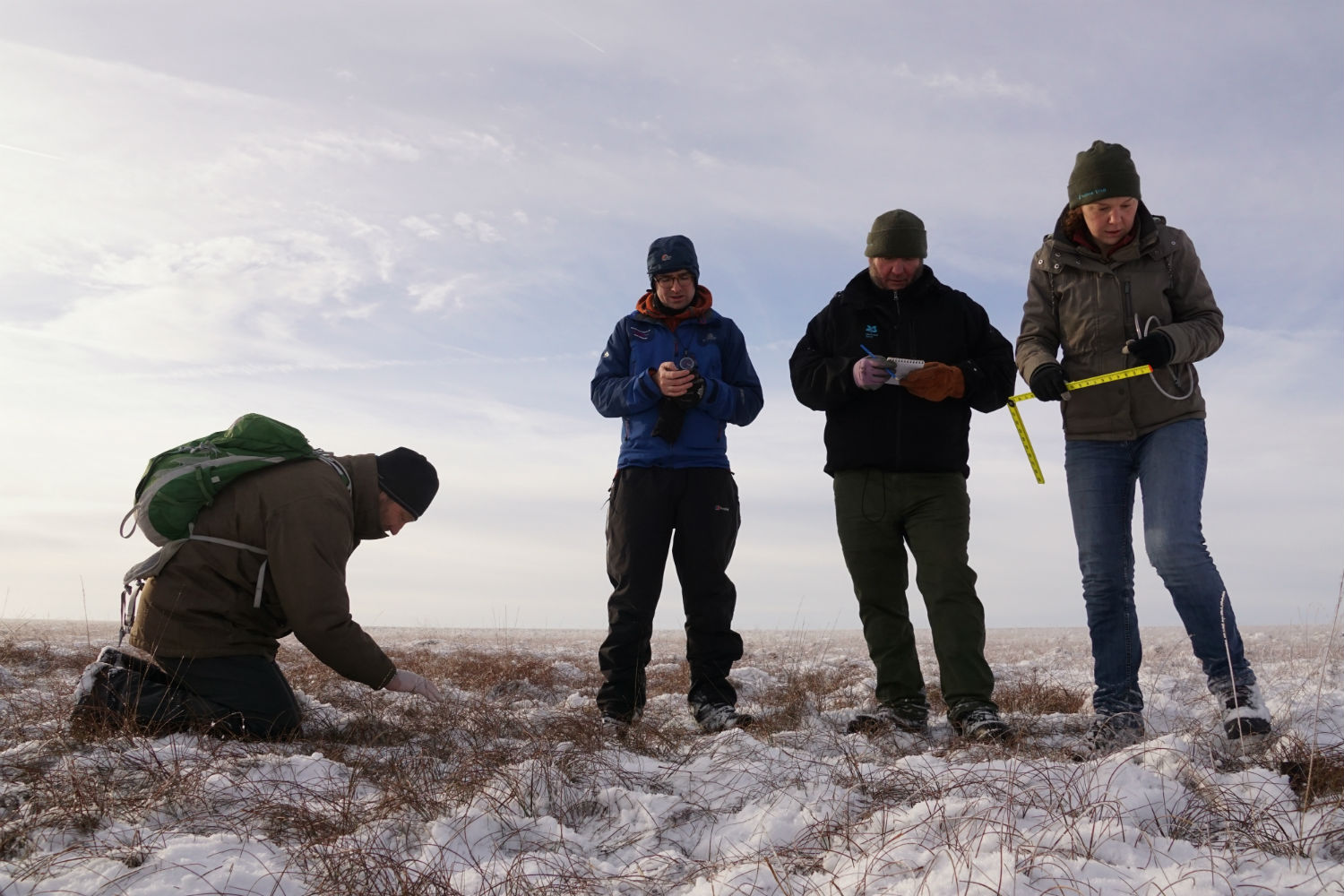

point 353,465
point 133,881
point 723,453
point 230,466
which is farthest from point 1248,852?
point 230,466

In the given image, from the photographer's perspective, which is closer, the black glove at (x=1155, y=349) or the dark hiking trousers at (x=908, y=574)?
the black glove at (x=1155, y=349)

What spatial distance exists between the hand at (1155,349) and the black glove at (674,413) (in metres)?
2.16

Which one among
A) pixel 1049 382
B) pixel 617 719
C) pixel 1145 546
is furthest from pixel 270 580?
pixel 1145 546

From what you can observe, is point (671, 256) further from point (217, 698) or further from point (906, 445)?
point (217, 698)

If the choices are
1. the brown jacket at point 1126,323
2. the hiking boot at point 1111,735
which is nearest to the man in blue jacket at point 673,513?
the brown jacket at point 1126,323

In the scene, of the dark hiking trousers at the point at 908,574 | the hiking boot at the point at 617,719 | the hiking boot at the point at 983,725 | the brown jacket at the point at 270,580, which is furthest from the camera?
the dark hiking trousers at the point at 908,574

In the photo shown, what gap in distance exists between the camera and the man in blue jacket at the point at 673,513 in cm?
522

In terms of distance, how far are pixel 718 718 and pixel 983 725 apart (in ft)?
4.35

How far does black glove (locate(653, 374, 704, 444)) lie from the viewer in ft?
17.1

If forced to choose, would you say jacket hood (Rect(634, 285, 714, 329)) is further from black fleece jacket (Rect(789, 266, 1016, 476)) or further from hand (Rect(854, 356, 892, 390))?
hand (Rect(854, 356, 892, 390))

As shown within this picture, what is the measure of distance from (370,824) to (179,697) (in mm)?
1894

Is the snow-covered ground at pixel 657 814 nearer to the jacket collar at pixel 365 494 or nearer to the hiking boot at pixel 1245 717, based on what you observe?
the hiking boot at pixel 1245 717

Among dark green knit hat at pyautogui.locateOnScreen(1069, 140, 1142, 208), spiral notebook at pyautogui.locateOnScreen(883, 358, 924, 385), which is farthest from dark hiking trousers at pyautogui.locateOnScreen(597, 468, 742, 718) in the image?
dark green knit hat at pyautogui.locateOnScreen(1069, 140, 1142, 208)

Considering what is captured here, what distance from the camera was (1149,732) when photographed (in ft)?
14.2
